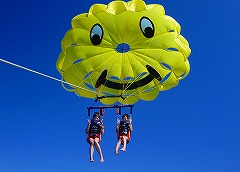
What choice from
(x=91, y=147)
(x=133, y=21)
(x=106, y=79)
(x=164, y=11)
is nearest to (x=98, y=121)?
(x=91, y=147)

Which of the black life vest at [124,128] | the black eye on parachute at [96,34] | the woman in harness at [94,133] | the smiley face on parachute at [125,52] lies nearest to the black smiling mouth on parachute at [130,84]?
the smiley face on parachute at [125,52]

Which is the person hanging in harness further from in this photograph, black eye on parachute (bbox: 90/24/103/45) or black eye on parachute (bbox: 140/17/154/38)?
black eye on parachute (bbox: 140/17/154/38)

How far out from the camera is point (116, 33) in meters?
12.7

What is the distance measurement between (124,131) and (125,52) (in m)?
2.86

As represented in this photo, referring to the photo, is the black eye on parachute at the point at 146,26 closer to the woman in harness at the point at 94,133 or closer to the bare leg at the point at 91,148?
the woman in harness at the point at 94,133

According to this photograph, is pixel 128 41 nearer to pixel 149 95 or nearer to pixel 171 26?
pixel 171 26

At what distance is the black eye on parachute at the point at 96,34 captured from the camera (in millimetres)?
12539

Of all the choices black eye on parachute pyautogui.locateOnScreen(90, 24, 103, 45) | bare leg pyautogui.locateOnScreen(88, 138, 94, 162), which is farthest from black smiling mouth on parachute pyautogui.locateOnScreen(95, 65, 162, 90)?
bare leg pyautogui.locateOnScreen(88, 138, 94, 162)

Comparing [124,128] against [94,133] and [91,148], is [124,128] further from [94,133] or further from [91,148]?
[91,148]

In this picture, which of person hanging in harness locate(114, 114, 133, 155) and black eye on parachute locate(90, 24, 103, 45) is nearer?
person hanging in harness locate(114, 114, 133, 155)

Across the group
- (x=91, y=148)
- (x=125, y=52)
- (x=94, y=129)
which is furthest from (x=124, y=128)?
(x=125, y=52)

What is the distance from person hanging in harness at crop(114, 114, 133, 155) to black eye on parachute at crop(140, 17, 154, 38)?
276 centimetres

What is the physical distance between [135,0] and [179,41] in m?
1.94

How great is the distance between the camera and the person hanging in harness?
40.3 ft
